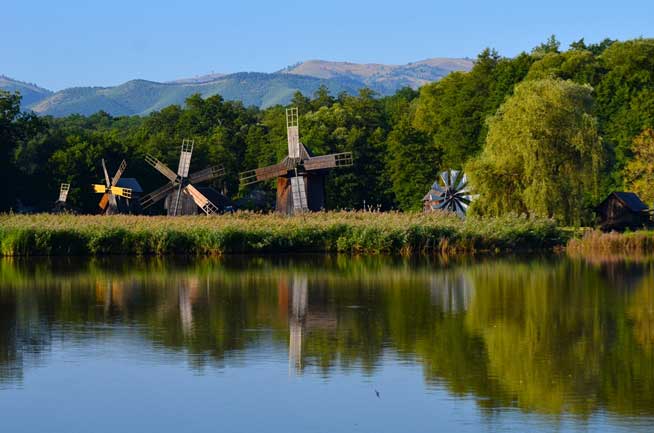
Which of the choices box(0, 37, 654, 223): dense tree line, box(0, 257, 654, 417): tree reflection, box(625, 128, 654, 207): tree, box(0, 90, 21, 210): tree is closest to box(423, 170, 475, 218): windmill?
box(0, 37, 654, 223): dense tree line

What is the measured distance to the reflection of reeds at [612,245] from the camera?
39.6m

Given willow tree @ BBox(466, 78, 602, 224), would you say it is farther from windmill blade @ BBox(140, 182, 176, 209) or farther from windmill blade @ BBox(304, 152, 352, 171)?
windmill blade @ BBox(140, 182, 176, 209)

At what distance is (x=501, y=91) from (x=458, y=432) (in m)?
50.3

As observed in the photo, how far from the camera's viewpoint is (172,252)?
39.4 metres

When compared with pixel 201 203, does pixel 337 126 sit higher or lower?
higher

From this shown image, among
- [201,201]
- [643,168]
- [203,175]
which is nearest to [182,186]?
[203,175]

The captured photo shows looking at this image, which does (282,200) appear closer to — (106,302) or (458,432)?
(106,302)

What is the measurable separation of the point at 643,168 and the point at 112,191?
26.3m

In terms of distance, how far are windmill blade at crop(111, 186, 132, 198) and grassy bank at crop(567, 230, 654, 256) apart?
25240 mm

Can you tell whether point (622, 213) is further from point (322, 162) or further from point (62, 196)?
point (62, 196)

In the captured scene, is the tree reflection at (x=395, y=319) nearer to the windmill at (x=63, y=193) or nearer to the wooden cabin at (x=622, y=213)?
the wooden cabin at (x=622, y=213)

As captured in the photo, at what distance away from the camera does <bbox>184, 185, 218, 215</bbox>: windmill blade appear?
5381 centimetres

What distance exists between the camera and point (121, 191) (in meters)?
58.4

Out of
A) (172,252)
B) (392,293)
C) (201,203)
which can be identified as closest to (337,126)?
(201,203)
